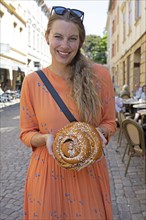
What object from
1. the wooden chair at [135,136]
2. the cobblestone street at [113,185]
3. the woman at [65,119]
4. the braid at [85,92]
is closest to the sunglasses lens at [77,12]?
the woman at [65,119]

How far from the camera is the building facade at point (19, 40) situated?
22.9 m

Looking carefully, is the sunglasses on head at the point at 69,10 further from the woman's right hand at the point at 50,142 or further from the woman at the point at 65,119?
the woman's right hand at the point at 50,142

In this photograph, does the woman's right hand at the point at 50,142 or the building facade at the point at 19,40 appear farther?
the building facade at the point at 19,40

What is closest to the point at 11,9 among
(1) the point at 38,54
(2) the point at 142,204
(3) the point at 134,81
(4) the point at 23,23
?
(4) the point at 23,23

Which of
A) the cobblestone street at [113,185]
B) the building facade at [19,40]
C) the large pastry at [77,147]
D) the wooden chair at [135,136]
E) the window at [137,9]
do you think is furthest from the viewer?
the building facade at [19,40]

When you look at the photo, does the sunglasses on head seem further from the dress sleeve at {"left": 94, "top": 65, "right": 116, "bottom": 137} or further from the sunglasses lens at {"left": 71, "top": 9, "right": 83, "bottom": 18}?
the dress sleeve at {"left": 94, "top": 65, "right": 116, "bottom": 137}

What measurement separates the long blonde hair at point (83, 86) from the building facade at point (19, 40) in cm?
1655

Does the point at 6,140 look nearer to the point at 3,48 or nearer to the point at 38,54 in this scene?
the point at 3,48

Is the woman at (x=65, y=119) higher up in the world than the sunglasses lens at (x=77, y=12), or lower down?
lower down

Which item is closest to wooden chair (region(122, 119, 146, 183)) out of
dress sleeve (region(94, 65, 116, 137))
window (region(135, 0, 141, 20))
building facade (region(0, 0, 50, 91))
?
dress sleeve (region(94, 65, 116, 137))

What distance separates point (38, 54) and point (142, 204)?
3638cm

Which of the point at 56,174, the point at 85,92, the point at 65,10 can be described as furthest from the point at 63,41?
the point at 56,174

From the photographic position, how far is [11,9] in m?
24.1

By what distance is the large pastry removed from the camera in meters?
1.47
